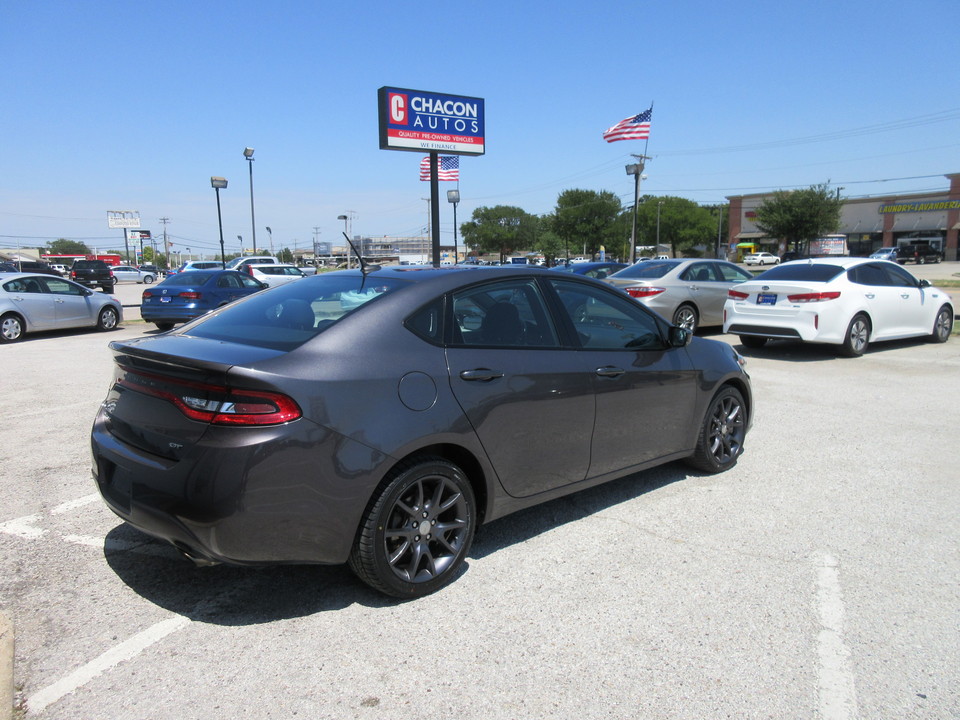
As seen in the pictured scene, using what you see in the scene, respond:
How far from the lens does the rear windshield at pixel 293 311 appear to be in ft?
10.8

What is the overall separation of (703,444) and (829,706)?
2544 mm

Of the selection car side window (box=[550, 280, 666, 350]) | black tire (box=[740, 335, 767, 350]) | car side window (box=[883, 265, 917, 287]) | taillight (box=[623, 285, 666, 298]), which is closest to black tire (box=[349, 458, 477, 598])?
car side window (box=[550, 280, 666, 350])

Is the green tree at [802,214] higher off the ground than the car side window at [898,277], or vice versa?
the green tree at [802,214]

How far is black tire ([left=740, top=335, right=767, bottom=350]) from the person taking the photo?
1194cm

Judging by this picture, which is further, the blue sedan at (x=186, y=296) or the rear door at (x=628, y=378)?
the blue sedan at (x=186, y=296)

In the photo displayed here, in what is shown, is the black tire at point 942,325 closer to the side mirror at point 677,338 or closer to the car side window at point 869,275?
the car side window at point 869,275

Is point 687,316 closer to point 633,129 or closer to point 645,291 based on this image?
point 645,291

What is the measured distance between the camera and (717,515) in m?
4.41

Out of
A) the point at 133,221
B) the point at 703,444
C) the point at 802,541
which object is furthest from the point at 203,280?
the point at 133,221

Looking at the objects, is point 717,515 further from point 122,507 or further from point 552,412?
point 122,507

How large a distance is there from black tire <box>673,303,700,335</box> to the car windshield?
2.51 ft

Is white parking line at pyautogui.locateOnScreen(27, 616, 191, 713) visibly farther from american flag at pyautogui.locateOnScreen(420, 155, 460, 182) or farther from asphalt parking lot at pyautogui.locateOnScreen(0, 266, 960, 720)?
american flag at pyautogui.locateOnScreen(420, 155, 460, 182)

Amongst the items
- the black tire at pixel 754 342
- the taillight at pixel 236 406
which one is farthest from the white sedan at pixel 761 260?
the taillight at pixel 236 406

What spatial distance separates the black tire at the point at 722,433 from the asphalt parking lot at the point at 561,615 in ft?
0.47
